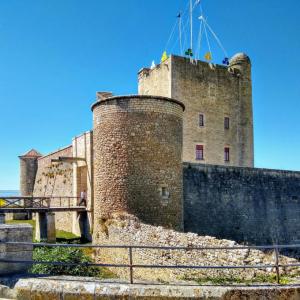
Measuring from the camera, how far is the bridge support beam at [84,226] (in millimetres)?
19844

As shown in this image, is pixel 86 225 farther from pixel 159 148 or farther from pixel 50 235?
pixel 159 148

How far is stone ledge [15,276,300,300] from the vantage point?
5406 millimetres

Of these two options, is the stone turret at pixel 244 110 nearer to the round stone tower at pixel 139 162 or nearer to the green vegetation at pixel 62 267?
the round stone tower at pixel 139 162

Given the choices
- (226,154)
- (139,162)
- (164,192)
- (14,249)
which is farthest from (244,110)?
(14,249)

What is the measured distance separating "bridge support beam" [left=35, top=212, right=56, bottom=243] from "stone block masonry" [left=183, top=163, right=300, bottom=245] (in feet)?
22.4

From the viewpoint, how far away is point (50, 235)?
19.6 metres

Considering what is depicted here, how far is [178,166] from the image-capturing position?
1617 cm

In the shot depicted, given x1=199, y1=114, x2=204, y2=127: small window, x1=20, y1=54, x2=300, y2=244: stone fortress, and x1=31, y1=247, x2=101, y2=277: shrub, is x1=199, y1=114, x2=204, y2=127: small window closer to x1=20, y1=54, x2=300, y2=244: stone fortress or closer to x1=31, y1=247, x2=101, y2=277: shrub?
x1=20, y1=54, x2=300, y2=244: stone fortress

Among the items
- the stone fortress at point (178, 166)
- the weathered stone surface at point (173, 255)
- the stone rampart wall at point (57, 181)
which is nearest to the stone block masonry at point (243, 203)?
the stone fortress at point (178, 166)

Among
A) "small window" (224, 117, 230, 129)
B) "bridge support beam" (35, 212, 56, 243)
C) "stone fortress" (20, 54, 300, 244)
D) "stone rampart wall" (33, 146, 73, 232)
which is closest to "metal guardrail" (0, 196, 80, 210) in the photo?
"stone rampart wall" (33, 146, 73, 232)

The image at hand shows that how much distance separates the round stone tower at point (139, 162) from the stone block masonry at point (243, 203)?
366cm

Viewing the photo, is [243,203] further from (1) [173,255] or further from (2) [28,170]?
(2) [28,170]

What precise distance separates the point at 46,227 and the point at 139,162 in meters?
7.90

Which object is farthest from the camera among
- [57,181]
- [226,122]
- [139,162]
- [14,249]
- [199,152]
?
[226,122]
